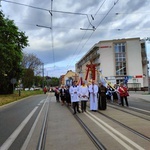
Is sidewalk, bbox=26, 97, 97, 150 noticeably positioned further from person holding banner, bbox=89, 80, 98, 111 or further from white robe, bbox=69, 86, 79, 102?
person holding banner, bbox=89, 80, 98, 111

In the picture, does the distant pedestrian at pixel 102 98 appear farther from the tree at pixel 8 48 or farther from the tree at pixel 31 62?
the tree at pixel 31 62

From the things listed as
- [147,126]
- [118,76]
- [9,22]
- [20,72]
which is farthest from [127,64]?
[147,126]

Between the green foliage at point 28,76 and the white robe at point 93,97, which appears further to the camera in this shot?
the green foliage at point 28,76

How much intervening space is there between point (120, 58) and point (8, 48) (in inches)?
2140

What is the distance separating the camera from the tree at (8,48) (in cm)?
3412

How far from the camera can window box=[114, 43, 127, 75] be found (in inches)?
3319

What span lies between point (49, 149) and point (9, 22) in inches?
1446

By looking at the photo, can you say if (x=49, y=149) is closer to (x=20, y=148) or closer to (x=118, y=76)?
(x=20, y=148)

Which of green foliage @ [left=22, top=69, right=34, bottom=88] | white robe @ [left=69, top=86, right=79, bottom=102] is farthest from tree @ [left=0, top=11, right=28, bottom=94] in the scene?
green foliage @ [left=22, top=69, right=34, bottom=88]

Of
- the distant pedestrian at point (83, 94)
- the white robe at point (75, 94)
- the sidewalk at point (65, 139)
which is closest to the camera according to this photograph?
the sidewalk at point (65, 139)

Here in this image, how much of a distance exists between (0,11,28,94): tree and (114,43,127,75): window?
130ft

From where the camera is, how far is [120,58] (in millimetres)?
→ 85312

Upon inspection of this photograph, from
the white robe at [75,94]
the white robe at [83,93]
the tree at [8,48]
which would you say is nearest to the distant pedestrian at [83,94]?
the white robe at [83,93]

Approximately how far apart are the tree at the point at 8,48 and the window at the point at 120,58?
39.6 m
